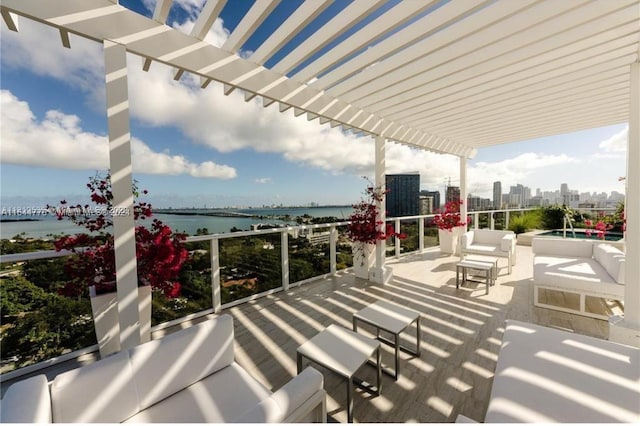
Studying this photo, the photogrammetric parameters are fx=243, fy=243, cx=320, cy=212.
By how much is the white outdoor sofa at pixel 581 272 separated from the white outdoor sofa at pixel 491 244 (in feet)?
1.99

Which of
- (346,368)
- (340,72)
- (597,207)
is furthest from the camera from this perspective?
(597,207)

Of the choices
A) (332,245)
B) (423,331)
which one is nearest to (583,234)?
(332,245)

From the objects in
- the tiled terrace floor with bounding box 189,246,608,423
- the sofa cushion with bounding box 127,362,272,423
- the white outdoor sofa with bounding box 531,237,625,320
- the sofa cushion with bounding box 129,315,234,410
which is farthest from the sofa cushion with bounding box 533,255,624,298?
the sofa cushion with bounding box 129,315,234,410

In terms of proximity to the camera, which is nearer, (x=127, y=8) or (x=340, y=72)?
(x=127, y=8)

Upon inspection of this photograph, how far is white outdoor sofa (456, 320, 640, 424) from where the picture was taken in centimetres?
118

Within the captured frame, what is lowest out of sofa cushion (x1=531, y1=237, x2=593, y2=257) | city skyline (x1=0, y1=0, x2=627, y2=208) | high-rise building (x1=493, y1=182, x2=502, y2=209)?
sofa cushion (x1=531, y1=237, x2=593, y2=257)

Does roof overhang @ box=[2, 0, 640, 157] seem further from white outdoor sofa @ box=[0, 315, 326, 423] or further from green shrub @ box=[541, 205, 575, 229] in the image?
green shrub @ box=[541, 205, 575, 229]

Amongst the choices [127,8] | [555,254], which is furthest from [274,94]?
[555,254]

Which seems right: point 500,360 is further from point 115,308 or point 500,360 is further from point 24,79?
point 24,79

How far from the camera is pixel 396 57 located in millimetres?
2604

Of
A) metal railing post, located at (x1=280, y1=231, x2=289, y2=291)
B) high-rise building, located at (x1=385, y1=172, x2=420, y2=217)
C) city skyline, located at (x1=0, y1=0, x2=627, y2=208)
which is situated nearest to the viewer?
city skyline, located at (x1=0, y1=0, x2=627, y2=208)

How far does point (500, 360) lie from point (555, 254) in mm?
3907

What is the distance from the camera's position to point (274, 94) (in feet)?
9.26

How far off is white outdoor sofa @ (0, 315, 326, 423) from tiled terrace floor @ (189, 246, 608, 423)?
679mm
